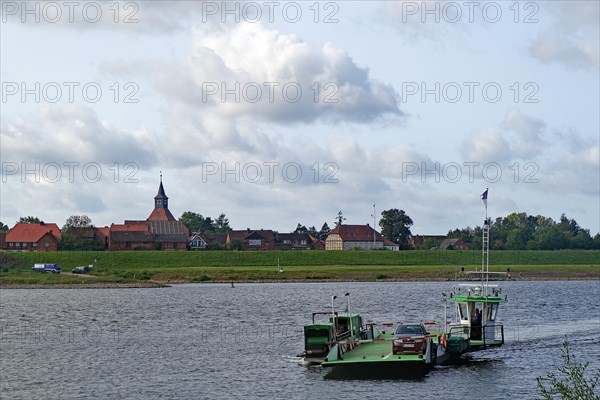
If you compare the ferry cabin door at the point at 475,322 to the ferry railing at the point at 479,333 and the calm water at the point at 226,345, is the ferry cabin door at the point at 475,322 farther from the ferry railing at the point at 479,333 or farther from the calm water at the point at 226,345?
the calm water at the point at 226,345

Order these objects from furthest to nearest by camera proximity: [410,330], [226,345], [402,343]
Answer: [226,345] → [410,330] → [402,343]

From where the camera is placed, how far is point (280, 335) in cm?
8344

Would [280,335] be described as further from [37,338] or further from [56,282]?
[56,282]

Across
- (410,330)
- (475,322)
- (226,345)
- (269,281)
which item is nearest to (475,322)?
(475,322)

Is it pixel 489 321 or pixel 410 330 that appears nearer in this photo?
pixel 410 330

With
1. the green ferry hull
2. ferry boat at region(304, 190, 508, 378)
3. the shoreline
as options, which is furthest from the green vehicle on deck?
the shoreline

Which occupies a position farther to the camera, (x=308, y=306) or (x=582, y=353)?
(x=308, y=306)

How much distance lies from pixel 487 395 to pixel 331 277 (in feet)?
409

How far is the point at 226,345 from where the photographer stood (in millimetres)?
76438

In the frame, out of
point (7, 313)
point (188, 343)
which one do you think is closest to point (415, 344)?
point (188, 343)

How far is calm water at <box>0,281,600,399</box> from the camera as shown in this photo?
5512cm

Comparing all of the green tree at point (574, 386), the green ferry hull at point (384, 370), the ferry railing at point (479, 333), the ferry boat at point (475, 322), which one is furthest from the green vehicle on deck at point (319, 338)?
the green tree at point (574, 386)

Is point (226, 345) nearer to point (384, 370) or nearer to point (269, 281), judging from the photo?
point (384, 370)

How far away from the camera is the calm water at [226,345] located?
5512 centimetres
